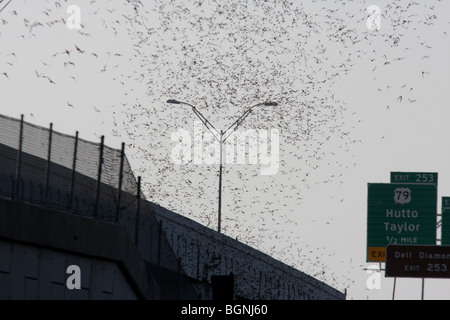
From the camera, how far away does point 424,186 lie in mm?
41281

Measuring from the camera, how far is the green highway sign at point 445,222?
4784 cm

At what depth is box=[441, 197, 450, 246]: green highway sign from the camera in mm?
47844

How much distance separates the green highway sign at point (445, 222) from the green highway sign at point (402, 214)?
652 centimetres

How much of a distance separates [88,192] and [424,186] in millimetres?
17758

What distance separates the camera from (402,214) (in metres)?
41.2

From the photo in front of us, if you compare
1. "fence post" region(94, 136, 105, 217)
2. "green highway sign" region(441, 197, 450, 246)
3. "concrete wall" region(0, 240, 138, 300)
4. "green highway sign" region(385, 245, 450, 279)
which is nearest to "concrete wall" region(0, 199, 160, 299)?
"concrete wall" region(0, 240, 138, 300)

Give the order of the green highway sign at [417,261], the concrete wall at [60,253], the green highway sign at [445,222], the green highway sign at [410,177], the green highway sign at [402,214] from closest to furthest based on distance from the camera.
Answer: the concrete wall at [60,253] < the green highway sign at [417,261] < the green highway sign at [402,214] < the green highway sign at [410,177] < the green highway sign at [445,222]

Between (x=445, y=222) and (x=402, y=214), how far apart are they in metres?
7.81

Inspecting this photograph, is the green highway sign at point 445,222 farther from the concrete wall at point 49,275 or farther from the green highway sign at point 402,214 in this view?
the concrete wall at point 49,275

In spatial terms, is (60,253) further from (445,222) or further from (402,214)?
(445,222)

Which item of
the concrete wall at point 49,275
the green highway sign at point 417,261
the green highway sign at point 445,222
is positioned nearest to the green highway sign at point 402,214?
the green highway sign at point 417,261

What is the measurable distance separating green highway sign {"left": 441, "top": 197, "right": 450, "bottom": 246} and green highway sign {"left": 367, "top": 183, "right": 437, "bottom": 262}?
6.52m

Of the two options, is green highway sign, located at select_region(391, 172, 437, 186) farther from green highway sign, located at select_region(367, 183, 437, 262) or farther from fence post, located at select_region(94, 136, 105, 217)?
fence post, located at select_region(94, 136, 105, 217)
